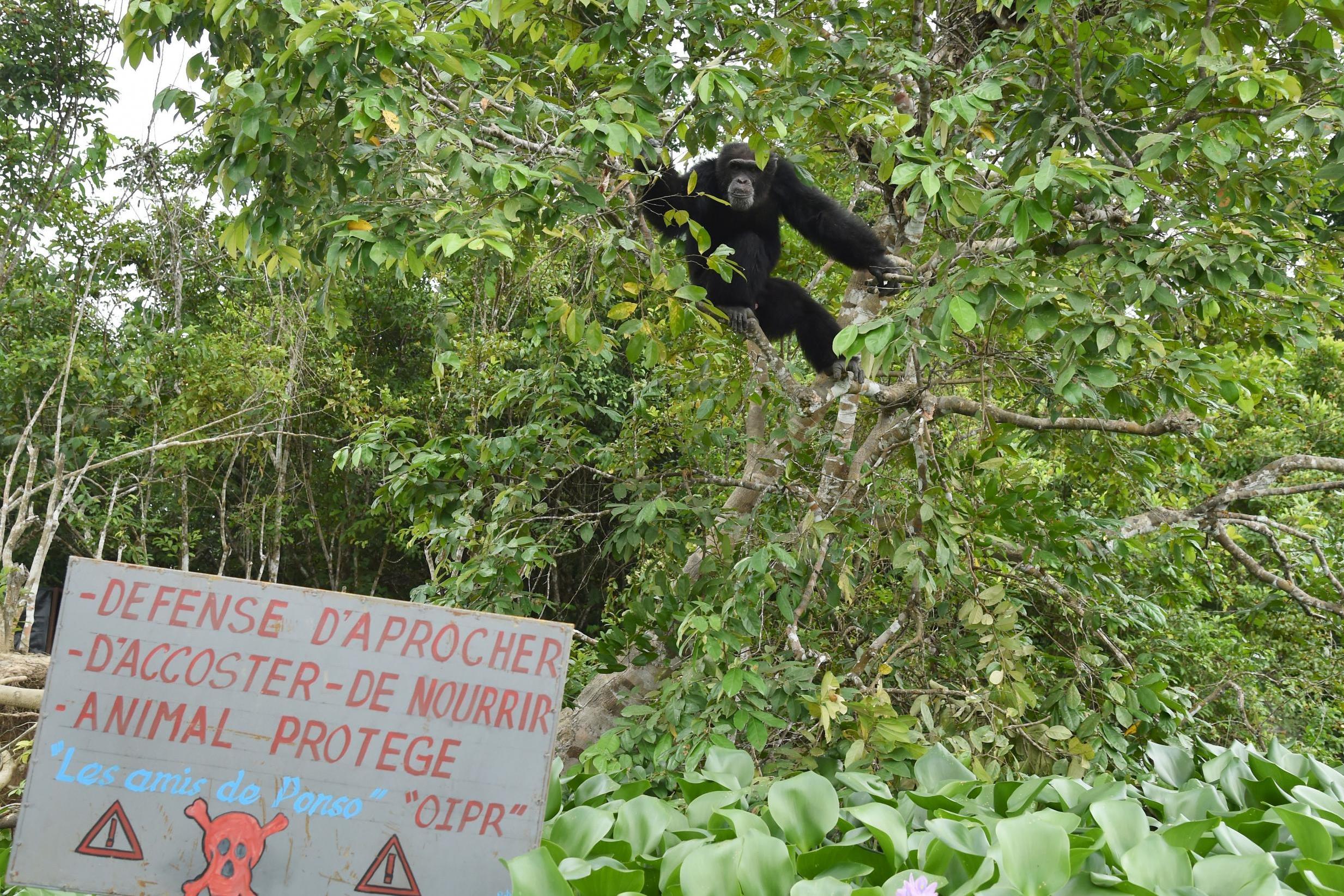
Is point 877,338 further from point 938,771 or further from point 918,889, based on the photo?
point 918,889

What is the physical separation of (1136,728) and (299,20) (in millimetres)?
3083

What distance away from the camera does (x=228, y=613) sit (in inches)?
61.4

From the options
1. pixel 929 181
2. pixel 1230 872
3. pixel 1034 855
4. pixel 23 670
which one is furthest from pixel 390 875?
pixel 23 670

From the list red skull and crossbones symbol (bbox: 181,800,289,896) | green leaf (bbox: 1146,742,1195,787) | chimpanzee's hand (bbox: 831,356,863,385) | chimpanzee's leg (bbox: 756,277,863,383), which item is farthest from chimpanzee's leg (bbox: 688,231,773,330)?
red skull and crossbones symbol (bbox: 181,800,289,896)

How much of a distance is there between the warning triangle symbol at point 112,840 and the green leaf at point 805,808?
3.48 feet

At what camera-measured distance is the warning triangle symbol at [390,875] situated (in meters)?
1.50

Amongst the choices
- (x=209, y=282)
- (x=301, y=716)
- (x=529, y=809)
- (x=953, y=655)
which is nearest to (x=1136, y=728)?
(x=953, y=655)

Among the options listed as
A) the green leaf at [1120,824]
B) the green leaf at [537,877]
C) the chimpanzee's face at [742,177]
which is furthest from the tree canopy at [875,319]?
the green leaf at [537,877]

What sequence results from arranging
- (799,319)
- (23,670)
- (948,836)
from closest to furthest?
(948,836) → (799,319) → (23,670)

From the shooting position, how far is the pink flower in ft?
3.83

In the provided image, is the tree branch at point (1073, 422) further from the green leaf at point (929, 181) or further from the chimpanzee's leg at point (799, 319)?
the green leaf at point (929, 181)

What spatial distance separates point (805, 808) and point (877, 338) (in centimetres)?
93

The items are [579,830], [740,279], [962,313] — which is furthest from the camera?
[740,279]

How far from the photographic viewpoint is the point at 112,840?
58.3 inches
